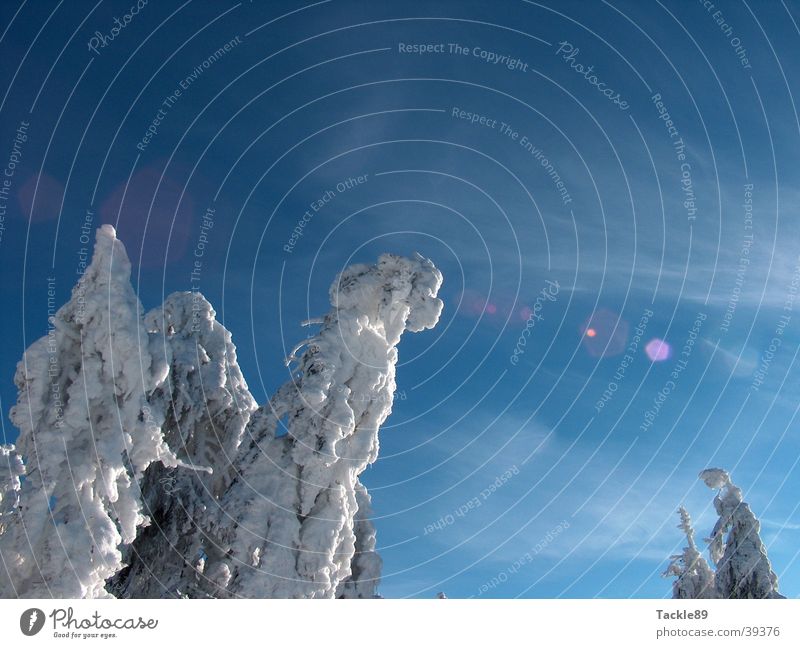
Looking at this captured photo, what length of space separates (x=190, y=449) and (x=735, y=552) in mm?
31567

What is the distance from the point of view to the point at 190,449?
32688 millimetres

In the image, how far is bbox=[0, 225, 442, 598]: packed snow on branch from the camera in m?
17.4

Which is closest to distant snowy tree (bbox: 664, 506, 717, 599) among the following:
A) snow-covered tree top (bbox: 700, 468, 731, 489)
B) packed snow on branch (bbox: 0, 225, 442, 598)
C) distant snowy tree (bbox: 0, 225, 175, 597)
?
snow-covered tree top (bbox: 700, 468, 731, 489)

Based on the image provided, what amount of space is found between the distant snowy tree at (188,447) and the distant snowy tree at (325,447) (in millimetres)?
2208

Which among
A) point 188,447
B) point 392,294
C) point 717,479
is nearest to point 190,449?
point 188,447

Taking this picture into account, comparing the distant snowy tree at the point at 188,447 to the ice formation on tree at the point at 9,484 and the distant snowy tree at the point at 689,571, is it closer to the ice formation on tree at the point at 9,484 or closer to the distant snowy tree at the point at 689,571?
the ice formation on tree at the point at 9,484

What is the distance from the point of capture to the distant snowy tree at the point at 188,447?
29672 millimetres

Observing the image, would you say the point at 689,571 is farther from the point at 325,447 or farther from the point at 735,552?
the point at 325,447

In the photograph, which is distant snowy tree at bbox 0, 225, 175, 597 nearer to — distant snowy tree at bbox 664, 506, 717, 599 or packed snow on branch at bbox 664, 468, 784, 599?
packed snow on branch at bbox 664, 468, 784, 599

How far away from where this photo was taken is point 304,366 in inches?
1116

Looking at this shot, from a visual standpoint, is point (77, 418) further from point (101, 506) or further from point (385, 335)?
point (385, 335)
